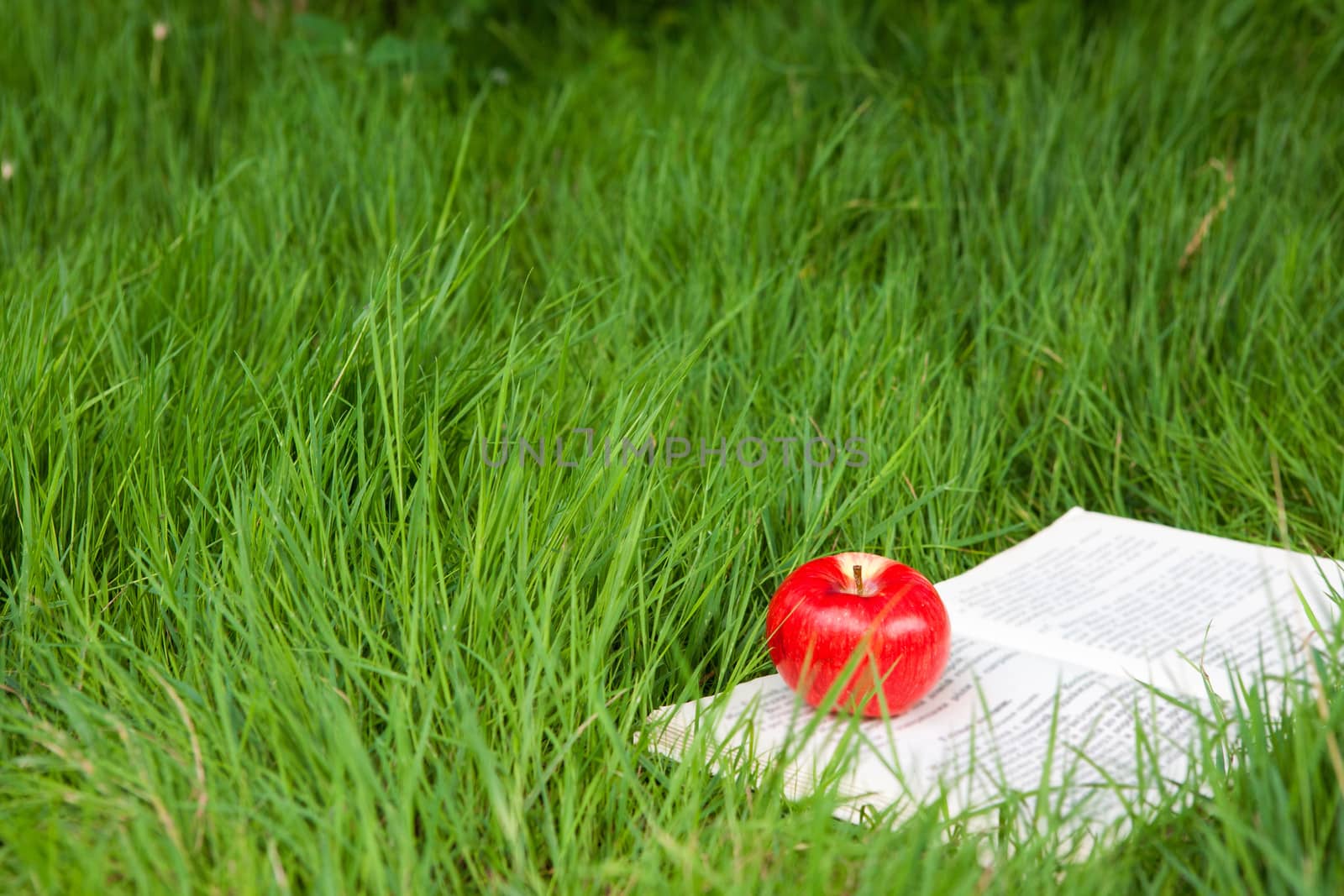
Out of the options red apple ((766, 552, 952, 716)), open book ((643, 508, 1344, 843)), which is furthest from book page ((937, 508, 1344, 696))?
red apple ((766, 552, 952, 716))

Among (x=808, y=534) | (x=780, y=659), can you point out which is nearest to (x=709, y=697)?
(x=780, y=659)

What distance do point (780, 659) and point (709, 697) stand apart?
8 centimetres

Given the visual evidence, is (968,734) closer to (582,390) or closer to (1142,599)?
(1142,599)

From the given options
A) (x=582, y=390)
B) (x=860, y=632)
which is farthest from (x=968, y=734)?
(x=582, y=390)

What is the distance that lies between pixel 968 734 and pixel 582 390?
0.71m

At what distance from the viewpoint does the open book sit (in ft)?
3.44

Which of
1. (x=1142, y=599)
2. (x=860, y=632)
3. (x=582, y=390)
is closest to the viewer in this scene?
(x=860, y=632)

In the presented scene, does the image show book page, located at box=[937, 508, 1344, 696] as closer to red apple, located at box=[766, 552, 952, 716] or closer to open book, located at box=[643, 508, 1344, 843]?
open book, located at box=[643, 508, 1344, 843]

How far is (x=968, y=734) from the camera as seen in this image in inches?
46.3

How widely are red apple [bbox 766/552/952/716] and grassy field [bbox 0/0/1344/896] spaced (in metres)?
0.09

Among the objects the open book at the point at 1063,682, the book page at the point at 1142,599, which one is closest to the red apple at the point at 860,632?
the open book at the point at 1063,682

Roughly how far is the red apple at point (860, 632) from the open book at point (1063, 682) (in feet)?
0.11

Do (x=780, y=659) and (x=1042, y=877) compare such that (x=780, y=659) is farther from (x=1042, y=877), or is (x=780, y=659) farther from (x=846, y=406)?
(x=846, y=406)

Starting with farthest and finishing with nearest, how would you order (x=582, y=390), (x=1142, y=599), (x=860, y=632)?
(x=582, y=390) < (x=1142, y=599) < (x=860, y=632)
